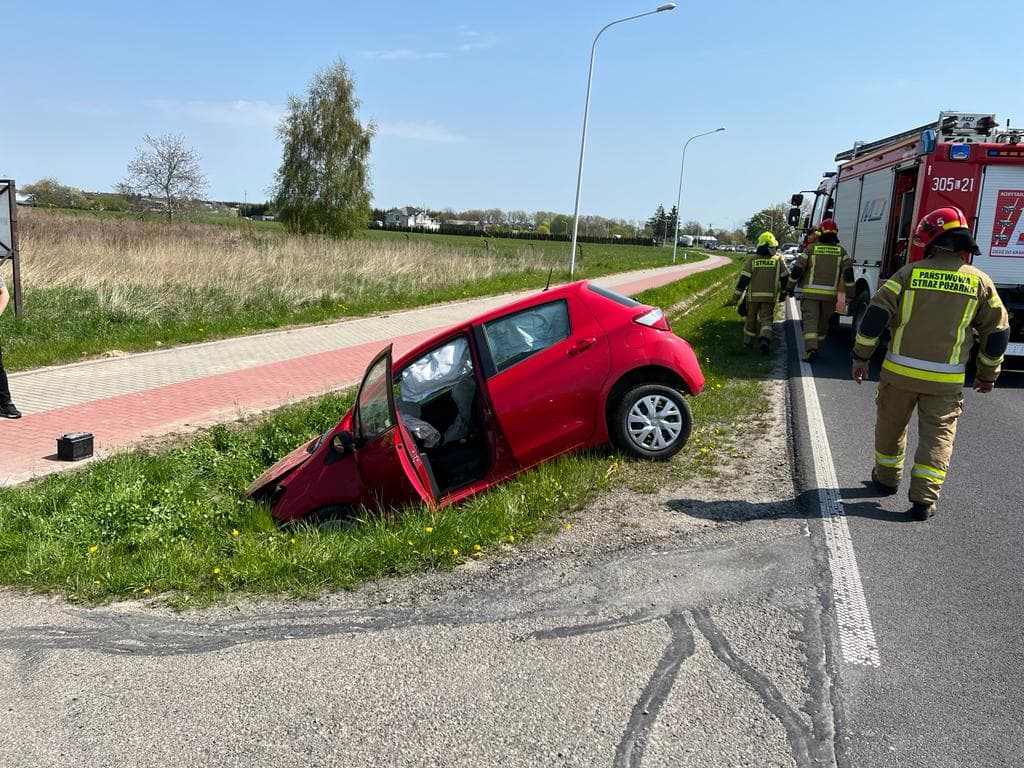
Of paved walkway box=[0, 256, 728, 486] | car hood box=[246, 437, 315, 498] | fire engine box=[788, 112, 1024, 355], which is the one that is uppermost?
fire engine box=[788, 112, 1024, 355]

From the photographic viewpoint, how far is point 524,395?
545 centimetres

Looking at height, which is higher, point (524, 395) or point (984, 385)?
point (984, 385)

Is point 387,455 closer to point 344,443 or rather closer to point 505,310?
point 344,443

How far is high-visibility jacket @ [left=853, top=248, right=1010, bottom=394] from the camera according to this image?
500 centimetres

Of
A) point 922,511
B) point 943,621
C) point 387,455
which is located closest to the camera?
point 943,621

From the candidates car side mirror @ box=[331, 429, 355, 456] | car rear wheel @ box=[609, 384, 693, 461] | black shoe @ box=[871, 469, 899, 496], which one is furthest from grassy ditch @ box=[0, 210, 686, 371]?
black shoe @ box=[871, 469, 899, 496]

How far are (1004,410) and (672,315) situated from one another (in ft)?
30.2

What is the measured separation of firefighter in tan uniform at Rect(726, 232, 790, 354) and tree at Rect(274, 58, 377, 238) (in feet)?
108

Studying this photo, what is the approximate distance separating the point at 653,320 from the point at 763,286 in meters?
6.63

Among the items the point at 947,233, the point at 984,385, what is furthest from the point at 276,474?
the point at 984,385

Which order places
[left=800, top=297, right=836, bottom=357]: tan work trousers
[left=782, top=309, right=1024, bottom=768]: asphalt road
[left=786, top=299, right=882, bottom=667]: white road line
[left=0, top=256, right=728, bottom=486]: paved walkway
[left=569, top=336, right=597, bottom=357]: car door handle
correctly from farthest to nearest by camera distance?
1. [left=800, top=297, right=836, bottom=357]: tan work trousers
2. [left=0, top=256, right=728, bottom=486]: paved walkway
3. [left=569, top=336, right=597, bottom=357]: car door handle
4. [left=786, top=299, right=882, bottom=667]: white road line
5. [left=782, top=309, right=1024, bottom=768]: asphalt road

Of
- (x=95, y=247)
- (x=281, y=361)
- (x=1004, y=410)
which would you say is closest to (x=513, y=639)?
(x=1004, y=410)

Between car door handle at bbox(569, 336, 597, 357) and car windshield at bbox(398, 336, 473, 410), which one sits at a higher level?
car door handle at bbox(569, 336, 597, 357)

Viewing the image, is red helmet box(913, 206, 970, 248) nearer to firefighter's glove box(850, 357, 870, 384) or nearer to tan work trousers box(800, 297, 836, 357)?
firefighter's glove box(850, 357, 870, 384)
